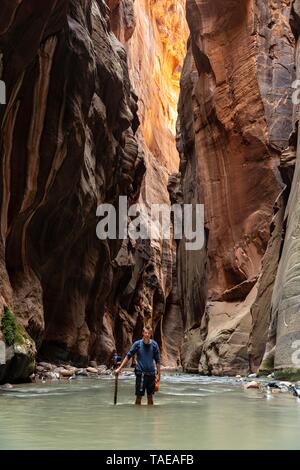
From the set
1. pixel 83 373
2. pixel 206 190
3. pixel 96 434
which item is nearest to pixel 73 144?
pixel 83 373

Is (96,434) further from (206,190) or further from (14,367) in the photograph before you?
(206,190)

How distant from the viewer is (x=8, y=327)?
1253 centimetres

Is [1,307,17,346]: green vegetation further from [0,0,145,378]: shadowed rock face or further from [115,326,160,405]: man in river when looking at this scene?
[115,326,160,405]: man in river

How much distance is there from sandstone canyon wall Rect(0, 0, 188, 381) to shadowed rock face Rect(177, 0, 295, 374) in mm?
4908

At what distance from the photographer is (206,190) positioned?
30.7m

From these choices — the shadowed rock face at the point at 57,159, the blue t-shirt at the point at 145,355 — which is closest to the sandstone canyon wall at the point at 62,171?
the shadowed rock face at the point at 57,159

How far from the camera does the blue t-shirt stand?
872 cm

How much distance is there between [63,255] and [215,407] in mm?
16355

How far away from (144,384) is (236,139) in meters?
21.9

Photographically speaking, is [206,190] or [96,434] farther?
[206,190]
